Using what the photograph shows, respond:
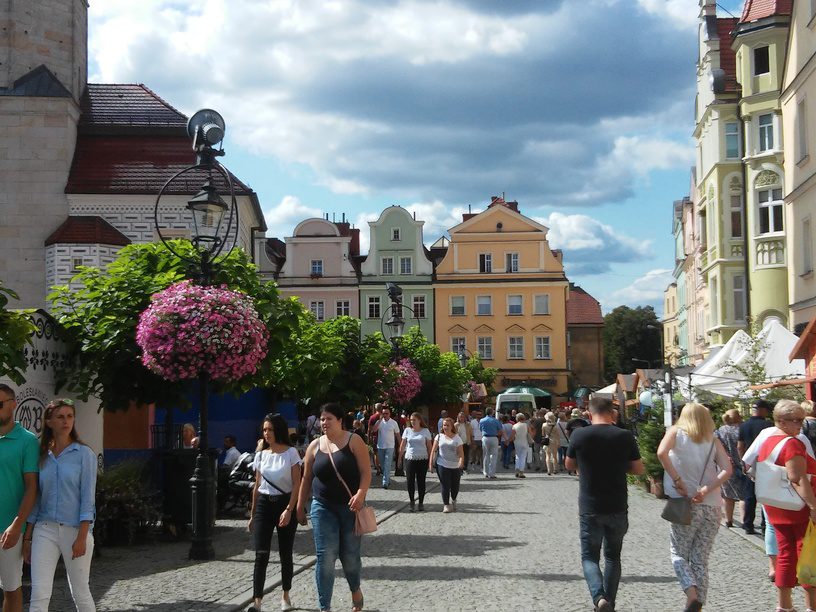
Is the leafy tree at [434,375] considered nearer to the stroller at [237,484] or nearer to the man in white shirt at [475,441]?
the man in white shirt at [475,441]

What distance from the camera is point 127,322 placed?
14.6 metres

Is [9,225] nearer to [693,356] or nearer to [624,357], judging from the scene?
[693,356]

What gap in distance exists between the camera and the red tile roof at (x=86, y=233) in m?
40.8

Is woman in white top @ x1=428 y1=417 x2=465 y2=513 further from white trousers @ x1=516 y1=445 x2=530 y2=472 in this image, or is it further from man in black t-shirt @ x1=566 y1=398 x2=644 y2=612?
white trousers @ x1=516 y1=445 x2=530 y2=472

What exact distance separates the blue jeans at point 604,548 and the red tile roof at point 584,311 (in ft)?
272

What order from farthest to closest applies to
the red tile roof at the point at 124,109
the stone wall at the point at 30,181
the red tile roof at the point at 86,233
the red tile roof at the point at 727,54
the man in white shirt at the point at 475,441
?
the red tile roof at the point at 124,109
the stone wall at the point at 30,181
the red tile roof at the point at 86,233
the red tile roof at the point at 727,54
the man in white shirt at the point at 475,441

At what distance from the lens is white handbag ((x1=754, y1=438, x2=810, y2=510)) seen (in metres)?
8.85

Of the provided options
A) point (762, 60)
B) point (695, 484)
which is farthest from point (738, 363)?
point (695, 484)

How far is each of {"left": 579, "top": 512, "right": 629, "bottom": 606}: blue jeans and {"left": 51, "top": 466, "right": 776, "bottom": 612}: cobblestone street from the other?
2.35 ft

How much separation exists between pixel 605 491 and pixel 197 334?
221 inches

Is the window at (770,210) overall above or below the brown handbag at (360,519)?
above

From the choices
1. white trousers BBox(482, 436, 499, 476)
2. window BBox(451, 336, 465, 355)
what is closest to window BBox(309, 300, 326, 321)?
window BBox(451, 336, 465, 355)

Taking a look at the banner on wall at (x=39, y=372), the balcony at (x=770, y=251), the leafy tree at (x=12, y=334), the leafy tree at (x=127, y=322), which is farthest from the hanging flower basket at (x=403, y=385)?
the leafy tree at (x=12, y=334)

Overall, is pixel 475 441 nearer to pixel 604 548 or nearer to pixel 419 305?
pixel 604 548
